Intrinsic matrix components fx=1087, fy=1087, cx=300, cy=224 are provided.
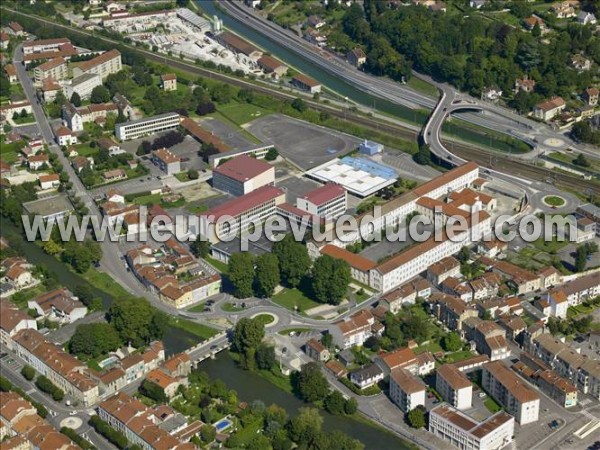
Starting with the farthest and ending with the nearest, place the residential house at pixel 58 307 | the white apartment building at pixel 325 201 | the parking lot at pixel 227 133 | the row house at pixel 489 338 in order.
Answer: the parking lot at pixel 227 133 → the white apartment building at pixel 325 201 → the residential house at pixel 58 307 → the row house at pixel 489 338

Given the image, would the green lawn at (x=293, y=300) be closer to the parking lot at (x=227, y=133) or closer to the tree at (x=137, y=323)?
the tree at (x=137, y=323)

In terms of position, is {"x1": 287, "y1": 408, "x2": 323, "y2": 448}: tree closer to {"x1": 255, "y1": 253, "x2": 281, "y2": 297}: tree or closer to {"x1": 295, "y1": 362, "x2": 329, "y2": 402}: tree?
{"x1": 295, "y1": 362, "x2": 329, "y2": 402}: tree

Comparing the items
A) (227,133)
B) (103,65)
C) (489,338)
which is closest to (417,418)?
(489,338)

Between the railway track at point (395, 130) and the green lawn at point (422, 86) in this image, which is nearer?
the railway track at point (395, 130)

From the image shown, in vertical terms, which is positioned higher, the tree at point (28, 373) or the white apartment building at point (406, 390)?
the white apartment building at point (406, 390)

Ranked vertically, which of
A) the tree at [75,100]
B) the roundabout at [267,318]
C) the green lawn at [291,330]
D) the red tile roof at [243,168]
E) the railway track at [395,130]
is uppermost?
the red tile roof at [243,168]

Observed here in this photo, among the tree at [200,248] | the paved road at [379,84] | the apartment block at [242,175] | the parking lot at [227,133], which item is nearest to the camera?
the tree at [200,248]

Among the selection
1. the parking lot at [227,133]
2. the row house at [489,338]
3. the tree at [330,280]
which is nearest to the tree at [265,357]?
the tree at [330,280]

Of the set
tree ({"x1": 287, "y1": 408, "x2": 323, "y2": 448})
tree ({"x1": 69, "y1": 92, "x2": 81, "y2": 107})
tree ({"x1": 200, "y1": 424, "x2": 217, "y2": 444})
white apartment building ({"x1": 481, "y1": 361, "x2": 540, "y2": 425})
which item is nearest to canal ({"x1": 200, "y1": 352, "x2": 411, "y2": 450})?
tree ({"x1": 287, "y1": 408, "x2": 323, "y2": 448})
